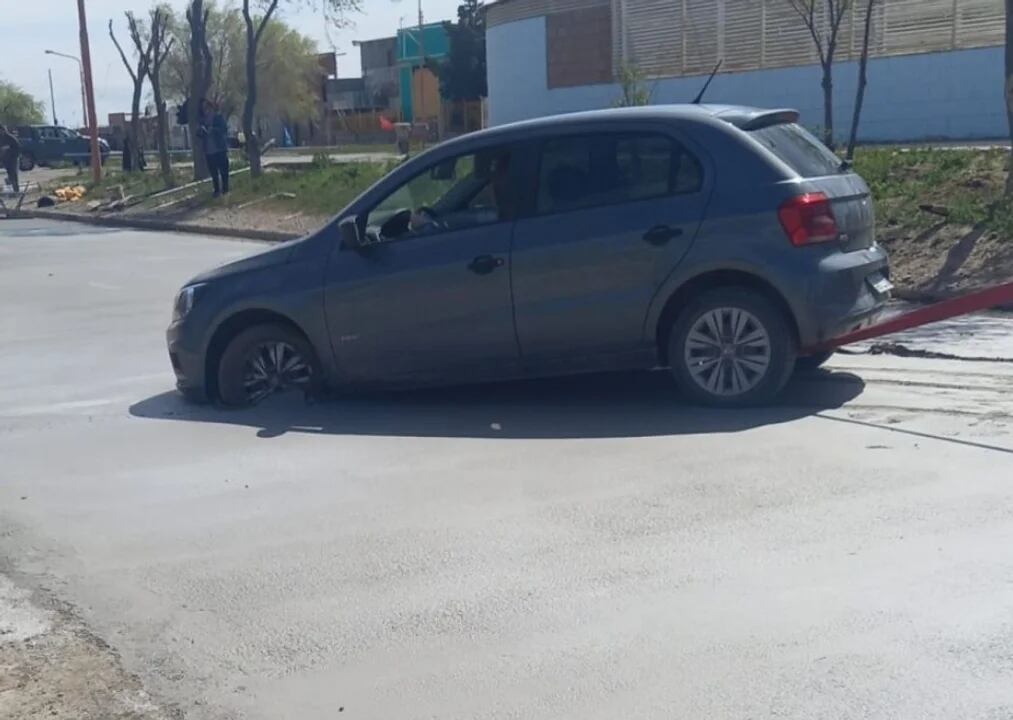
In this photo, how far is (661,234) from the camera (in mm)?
8609

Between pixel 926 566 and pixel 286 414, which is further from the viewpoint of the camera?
pixel 286 414

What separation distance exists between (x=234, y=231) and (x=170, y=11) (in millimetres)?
29275

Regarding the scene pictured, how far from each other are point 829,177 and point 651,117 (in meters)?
1.15

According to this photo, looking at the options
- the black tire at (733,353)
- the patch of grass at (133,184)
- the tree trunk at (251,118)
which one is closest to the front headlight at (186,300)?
the black tire at (733,353)

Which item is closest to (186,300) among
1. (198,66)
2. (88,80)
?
(198,66)

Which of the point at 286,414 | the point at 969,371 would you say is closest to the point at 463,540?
the point at 286,414

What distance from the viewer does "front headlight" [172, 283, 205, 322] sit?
980 centimetres

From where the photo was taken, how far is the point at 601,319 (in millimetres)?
8789

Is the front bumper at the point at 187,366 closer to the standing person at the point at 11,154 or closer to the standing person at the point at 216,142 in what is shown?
the standing person at the point at 216,142

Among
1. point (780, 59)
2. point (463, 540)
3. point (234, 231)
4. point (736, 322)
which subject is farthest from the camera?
point (780, 59)

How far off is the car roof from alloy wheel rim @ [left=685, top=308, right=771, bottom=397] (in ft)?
4.06

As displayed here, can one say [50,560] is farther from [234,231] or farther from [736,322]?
[234,231]

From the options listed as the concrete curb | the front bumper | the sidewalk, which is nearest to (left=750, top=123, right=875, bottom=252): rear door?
the front bumper

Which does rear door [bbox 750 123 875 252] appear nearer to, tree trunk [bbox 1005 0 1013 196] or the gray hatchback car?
the gray hatchback car
